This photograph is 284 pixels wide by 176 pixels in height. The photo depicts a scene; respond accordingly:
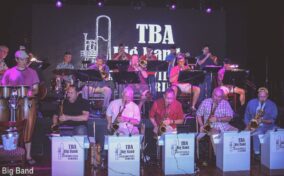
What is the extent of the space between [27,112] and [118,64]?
10.8 ft

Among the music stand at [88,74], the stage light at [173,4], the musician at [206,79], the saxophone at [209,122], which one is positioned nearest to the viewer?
the saxophone at [209,122]

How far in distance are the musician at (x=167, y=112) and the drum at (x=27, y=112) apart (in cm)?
235

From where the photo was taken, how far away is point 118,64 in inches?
388

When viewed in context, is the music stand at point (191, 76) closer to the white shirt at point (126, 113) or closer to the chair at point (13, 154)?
the white shirt at point (126, 113)

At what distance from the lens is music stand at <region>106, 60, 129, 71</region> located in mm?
9820

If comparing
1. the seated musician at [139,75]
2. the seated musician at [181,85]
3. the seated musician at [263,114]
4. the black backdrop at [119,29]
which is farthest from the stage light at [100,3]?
the seated musician at [263,114]

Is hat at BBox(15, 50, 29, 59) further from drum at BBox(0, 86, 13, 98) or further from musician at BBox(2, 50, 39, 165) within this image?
drum at BBox(0, 86, 13, 98)

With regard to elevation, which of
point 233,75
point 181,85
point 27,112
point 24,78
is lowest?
point 27,112

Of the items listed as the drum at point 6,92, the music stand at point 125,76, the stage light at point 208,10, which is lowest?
the drum at point 6,92

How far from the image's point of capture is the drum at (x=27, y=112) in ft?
23.0

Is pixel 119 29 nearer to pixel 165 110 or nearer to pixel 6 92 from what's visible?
pixel 165 110

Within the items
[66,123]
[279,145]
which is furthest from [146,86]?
[279,145]

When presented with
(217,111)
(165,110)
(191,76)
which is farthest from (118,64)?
(217,111)

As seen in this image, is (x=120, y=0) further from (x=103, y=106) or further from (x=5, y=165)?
(x=5, y=165)
